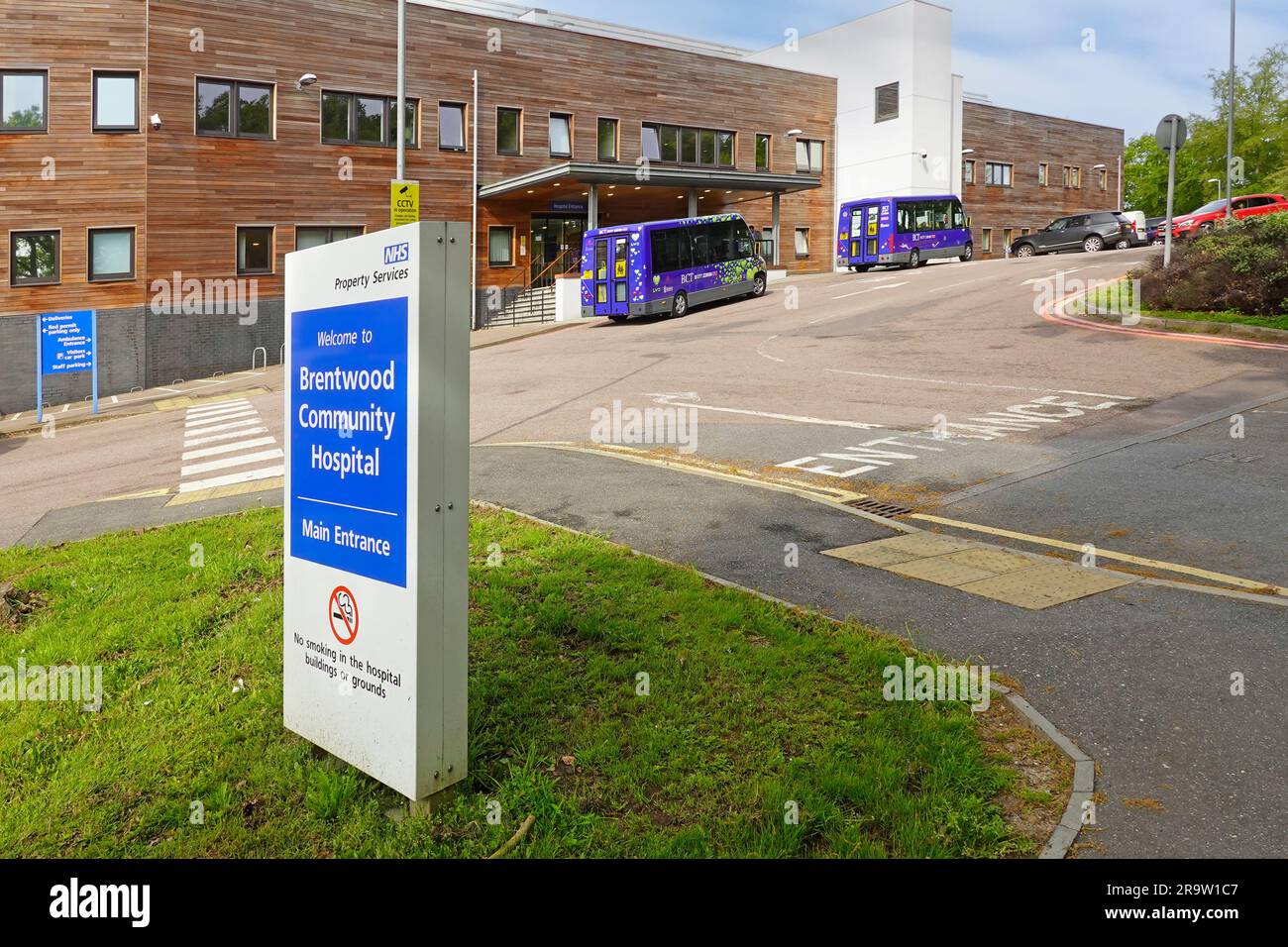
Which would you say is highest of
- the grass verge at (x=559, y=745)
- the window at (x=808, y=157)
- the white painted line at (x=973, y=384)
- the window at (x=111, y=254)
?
the window at (x=808, y=157)

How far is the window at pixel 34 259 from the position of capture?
30.2 metres

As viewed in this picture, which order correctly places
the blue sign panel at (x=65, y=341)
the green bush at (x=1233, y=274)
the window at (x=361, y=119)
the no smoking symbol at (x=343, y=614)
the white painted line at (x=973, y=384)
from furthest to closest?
the window at (x=361, y=119) → the blue sign panel at (x=65, y=341) → the green bush at (x=1233, y=274) → the white painted line at (x=973, y=384) → the no smoking symbol at (x=343, y=614)

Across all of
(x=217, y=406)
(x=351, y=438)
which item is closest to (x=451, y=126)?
(x=217, y=406)

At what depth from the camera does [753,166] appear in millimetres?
48219

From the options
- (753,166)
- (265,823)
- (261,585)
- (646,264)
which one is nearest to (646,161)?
(753,166)

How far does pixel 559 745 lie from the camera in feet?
16.3

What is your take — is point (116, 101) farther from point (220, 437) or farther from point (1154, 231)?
point (1154, 231)

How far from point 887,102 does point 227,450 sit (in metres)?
44.6

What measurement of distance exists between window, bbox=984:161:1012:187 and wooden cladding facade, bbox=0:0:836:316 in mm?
22491

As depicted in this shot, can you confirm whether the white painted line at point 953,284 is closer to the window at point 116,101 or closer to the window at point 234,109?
the window at point 234,109

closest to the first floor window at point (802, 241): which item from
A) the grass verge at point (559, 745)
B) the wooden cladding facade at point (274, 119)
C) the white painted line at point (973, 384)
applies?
the wooden cladding facade at point (274, 119)

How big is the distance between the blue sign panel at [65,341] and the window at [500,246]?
17.3 metres

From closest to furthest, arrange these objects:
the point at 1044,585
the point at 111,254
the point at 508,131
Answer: the point at 1044,585
the point at 111,254
the point at 508,131

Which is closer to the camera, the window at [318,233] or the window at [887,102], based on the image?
the window at [318,233]
